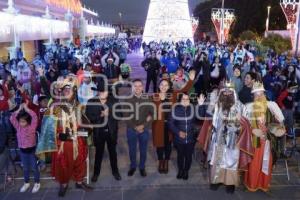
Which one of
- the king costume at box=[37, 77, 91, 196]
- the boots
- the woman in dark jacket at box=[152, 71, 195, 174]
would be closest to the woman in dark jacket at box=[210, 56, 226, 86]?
the woman in dark jacket at box=[152, 71, 195, 174]

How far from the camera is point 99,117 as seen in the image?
6.45m

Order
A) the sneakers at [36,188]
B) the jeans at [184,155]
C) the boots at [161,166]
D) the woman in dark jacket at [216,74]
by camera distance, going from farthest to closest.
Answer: the woman in dark jacket at [216,74]
the boots at [161,166]
the jeans at [184,155]
the sneakers at [36,188]

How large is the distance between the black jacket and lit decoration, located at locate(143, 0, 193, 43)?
25.4m

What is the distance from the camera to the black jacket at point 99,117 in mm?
6421

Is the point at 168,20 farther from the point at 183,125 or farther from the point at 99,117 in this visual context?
the point at 99,117

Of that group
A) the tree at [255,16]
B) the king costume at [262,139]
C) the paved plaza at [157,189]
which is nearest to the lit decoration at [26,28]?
the paved plaza at [157,189]

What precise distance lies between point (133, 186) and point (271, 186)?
225 cm

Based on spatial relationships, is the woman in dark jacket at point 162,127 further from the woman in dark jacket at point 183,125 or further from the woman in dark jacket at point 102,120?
the woman in dark jacket at point 102,120

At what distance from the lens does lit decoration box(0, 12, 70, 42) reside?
1886 centimetres

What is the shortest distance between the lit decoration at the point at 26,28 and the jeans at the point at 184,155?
1399cm

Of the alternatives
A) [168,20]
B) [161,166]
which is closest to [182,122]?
[161,166]

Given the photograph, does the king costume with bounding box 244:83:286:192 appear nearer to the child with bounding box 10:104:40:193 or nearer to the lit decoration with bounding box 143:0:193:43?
the child with bounding box 10:104:40:193

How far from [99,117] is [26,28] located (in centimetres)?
1824

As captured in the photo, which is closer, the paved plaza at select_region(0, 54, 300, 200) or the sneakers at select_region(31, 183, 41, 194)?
the paved plaza at select_region(0, 54, 300, 200)
